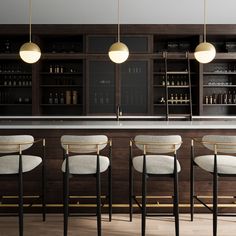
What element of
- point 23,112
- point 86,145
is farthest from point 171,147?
point 23,112

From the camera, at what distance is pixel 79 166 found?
2.41 m

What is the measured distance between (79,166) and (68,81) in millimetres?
3891

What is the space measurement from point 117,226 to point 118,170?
58 cm

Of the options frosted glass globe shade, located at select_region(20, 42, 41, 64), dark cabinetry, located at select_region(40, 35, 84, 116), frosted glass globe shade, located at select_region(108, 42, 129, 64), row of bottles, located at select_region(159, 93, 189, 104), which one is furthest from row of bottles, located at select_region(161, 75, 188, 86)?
frosted glass globe shade, located at select_region(20, 42, 41, 64)

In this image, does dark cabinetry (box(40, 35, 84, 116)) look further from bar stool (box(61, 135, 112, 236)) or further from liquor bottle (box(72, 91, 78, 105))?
bar stool (box(61, 135, 112, 236))

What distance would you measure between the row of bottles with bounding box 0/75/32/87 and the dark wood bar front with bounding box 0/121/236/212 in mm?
3118

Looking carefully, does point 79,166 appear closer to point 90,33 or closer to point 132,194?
point 132,194

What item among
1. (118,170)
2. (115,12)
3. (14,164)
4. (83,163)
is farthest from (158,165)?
(115,12)

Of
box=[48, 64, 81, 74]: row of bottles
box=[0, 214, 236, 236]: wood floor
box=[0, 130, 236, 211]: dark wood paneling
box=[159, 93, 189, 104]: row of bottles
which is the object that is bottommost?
box=[0, 214, 236, 236]: wood floor

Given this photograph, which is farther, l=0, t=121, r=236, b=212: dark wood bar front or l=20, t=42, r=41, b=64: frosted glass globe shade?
l=20, t=42, r=41, b=64: frosted glass globe shade

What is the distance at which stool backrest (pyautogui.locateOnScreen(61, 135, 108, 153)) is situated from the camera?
2.40m

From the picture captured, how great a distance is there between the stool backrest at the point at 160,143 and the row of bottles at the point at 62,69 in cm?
387

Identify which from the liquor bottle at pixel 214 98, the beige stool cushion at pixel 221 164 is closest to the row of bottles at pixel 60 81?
the liquor bottle at pixel 214 98

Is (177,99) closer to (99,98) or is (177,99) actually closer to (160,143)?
(99,98)
